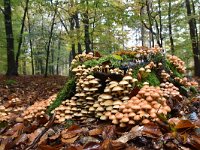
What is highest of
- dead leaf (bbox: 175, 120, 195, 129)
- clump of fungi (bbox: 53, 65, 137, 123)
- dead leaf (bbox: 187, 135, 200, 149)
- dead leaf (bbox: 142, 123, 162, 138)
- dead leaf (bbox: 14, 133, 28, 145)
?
clump of fungi (bbox: 53, 65, 137, 123)

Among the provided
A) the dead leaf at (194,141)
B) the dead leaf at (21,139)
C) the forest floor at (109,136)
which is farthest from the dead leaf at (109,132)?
the dead leaf at (21,139)

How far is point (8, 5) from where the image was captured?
1190 cm

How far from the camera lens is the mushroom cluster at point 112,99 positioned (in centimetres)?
311

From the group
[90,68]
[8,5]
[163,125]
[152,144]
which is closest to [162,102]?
[163,125]

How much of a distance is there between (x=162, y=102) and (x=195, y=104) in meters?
1.18

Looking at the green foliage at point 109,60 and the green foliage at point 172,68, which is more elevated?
the green foliage at point 109,60

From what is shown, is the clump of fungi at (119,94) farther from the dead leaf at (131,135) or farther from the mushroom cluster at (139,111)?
the dead leaf at (131,135)

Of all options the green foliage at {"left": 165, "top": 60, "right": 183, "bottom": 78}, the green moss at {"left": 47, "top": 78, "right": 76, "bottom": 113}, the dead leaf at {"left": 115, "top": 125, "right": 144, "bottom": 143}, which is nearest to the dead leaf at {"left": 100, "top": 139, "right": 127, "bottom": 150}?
the dead leaf at {"left": 115, "top": 125, "right": 144, "bottom": 143}

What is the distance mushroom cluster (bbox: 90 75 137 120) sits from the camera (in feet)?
10.2

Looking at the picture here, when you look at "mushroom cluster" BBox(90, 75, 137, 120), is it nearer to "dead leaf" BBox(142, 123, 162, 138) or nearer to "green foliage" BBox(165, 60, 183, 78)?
"dead leaf" BBox(142, 123, 162, 138)

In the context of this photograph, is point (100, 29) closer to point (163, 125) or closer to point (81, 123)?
point (81, 123)

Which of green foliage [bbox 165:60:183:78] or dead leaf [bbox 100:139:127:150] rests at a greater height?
green foliage [bbox 165:60:183:78]

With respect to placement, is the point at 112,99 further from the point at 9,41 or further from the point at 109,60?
the point at 9,41

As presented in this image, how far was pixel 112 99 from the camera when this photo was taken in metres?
3.30
